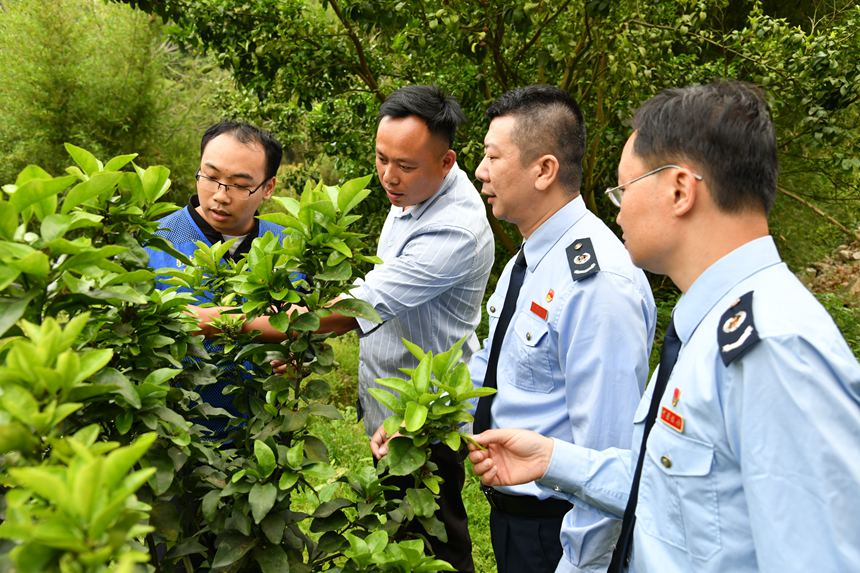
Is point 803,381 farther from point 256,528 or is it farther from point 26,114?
point 26,114

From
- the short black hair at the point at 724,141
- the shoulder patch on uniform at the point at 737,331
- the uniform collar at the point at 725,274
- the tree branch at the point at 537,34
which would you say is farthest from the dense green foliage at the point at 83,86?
the shoulder patch on uniform at the point at 737,331

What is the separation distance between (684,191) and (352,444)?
411 centimetres

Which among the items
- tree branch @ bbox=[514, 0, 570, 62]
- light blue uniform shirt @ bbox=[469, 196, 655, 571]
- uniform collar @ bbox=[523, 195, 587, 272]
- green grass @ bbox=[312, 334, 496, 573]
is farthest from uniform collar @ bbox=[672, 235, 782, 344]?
tree branch @ bbox=[514, 0, 570, 62]

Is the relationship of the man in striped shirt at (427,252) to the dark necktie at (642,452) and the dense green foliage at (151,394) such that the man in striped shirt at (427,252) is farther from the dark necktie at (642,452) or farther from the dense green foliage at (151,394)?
Answer: the dark necktie at (642,452)

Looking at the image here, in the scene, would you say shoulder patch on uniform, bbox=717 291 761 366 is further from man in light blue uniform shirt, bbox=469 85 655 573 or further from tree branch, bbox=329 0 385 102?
tree branch, bbox=329 0 385 102

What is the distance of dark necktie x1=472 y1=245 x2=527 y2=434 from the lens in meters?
2.39

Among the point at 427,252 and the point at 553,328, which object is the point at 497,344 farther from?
the point at 427,252

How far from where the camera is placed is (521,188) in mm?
2367

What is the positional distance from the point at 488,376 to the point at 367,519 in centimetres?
69

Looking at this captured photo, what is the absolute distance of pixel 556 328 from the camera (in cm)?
216

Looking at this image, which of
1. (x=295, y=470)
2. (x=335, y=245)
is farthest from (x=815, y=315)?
(x=295, y=470)

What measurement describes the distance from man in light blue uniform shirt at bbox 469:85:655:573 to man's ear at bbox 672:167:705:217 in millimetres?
584

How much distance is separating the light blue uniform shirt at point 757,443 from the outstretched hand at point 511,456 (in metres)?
0.33

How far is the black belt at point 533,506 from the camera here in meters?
2.29
